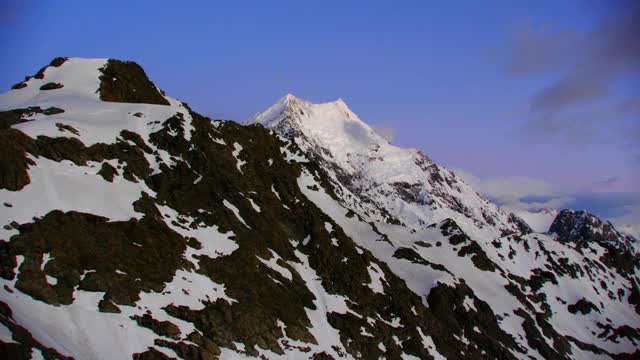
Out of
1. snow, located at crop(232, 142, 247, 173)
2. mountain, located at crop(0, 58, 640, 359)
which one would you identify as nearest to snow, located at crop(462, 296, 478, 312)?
mountain, located at crop(0, 58, 640, 359)

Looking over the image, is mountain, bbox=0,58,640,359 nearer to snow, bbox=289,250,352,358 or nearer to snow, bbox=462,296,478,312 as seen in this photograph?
snow, bbox=289,250,352,358

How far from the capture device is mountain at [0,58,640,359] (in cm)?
5572

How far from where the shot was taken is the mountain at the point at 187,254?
183 feet

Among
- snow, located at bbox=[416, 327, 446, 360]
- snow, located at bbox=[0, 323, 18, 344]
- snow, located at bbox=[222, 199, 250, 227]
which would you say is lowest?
snow, located at bbox=[0, 323, 18, 344]

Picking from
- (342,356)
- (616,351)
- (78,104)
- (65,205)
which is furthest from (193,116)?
(616,351)

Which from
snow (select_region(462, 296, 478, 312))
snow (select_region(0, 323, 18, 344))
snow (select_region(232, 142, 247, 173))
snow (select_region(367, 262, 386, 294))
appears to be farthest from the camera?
snow (select_region(462, 296, 478, 312))

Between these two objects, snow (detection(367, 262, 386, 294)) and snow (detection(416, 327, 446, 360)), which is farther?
snow (detection(367, 262, 386, 294))

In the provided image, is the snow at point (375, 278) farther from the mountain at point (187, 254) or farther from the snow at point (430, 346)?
the snow at point (430, 346)

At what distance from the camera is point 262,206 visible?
99.1 meters

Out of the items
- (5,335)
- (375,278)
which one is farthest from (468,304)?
(5,335)

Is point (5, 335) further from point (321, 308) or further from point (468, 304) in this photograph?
point (468, 304)

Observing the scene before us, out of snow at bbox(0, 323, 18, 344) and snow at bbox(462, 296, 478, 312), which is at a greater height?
snow at bbox(462, 296, 478, 312)

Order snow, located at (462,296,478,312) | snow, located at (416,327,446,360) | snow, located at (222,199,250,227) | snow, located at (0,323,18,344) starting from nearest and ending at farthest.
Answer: snow, located at (0,323,18,344) → snow, located at (222,199,250,227) → snow, located at (416,327,446,360) → snow, located at (462,296,478,312)

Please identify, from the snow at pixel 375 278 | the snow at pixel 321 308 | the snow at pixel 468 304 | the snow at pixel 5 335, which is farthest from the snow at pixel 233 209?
the snow at pixel 468 304
